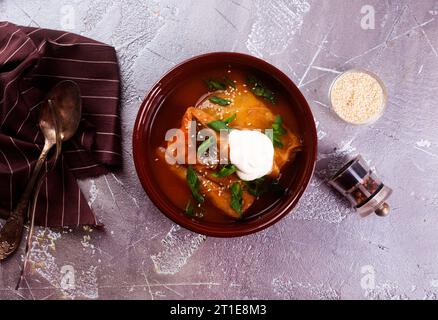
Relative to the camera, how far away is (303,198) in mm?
1181

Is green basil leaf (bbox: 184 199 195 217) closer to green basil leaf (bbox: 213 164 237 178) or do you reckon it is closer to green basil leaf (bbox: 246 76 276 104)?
green basil leaf (bbox: 213 164 237 178)

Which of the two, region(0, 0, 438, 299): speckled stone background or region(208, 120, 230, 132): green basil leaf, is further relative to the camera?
region(0, 0, 438, 299): speckled stone background

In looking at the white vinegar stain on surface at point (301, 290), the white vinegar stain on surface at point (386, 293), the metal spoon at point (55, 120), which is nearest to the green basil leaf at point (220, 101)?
the metal spoon at point (55, 120)

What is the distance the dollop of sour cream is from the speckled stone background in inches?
7.4

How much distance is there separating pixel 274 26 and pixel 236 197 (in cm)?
41

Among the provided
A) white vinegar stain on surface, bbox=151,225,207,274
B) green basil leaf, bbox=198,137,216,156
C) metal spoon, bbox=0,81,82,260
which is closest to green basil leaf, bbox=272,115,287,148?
green basil leaf, bbox=198,137,216,156

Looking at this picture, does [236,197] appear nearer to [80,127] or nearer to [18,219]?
[80,127]

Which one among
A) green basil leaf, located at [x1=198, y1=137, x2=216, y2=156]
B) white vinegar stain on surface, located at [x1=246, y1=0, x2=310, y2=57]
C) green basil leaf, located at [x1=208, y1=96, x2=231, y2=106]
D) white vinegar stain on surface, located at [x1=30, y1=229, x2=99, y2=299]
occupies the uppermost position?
white vinegar stain on surface, located at [x1=246, y1=0, x2=310, y2=57]

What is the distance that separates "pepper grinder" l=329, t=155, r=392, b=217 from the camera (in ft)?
3.67

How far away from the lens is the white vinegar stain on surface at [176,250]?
118cm

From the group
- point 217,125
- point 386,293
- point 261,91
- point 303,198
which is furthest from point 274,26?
point 386,293

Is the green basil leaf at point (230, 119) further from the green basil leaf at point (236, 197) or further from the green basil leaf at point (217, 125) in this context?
the green basil leaf at point (236, 197)

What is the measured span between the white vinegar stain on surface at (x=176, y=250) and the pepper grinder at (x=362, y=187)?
339 mm

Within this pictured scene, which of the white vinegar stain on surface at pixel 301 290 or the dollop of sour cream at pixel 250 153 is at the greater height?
the dollop of sour cream at pixel 250 153
